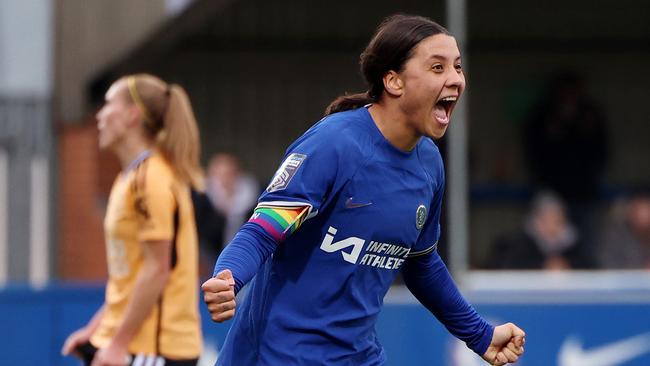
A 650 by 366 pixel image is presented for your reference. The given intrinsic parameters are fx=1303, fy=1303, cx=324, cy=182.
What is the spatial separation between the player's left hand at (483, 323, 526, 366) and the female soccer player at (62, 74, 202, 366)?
1.52 metres

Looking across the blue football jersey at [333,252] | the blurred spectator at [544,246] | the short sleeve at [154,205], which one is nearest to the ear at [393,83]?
the blue football jersey at [333,252]

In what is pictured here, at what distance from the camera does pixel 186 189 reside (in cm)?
532

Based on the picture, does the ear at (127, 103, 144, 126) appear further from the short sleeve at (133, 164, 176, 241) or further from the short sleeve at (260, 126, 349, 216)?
the short sleeve at (260, 126, 349, 216)

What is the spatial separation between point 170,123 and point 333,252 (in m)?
1.89

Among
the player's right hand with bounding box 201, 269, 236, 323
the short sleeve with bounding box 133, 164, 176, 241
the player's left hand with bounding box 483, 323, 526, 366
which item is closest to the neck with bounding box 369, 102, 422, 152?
the player's left hand with bounding box 483, 323, 526, 366

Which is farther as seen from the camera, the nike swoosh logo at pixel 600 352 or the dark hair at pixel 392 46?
the nike swoosh logo at pixel 600 352

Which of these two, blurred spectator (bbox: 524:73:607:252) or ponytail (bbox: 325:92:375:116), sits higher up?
ponytail (bbox: 325:92:375:116)

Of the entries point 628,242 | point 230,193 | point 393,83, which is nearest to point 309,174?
point 393,83

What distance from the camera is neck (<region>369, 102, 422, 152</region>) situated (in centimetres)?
369

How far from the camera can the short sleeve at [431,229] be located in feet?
12.8

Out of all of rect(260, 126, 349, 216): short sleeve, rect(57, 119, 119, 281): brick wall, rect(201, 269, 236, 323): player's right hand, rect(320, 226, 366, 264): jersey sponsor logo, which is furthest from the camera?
rect(57, 119, 119, 281): brick wall

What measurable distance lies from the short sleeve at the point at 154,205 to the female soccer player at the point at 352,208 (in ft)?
4.42

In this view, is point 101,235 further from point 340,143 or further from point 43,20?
point 340,143

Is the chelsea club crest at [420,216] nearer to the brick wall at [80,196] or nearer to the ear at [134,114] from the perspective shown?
the ear at [134,114]
